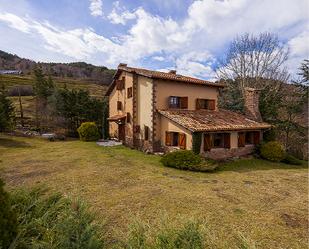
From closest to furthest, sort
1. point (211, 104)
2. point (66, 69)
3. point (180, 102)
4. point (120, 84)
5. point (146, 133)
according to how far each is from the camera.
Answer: point (146, 133) < point (180, 102) < point (211, 104) < point (120, 84) < point (66, 69)

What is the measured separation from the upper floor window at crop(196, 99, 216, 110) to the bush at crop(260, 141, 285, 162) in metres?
6.49

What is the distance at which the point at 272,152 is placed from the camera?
73.4 feet

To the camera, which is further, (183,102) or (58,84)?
(58,84)

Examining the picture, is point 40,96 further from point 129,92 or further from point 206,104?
point 206,104

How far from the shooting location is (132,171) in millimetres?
15609

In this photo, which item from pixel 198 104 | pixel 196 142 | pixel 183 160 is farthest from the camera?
pixel 198 104

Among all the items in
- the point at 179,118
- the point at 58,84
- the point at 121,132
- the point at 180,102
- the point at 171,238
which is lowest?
the point at 171,238

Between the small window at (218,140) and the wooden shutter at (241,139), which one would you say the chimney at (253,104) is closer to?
the wooden shutter at (241,139)

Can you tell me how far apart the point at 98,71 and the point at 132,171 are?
98519 millimetres

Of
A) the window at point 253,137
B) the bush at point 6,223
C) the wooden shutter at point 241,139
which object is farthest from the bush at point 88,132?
the bush at point 6,223

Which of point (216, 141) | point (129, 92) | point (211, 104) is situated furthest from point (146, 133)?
point (211, 104)

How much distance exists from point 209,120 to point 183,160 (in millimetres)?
5789

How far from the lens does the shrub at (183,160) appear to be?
1727cm

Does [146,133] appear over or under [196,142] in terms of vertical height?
over
